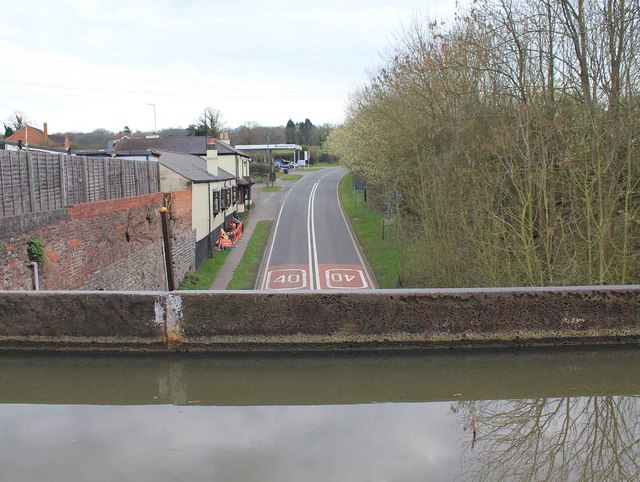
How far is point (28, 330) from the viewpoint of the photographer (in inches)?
220

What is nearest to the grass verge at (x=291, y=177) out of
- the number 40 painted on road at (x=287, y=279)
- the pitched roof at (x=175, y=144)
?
the pitched roof at (x=175, y=144)

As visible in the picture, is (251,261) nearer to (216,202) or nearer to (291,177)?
(216,202)

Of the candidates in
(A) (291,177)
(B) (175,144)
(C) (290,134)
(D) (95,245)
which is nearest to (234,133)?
(C) (290,134)

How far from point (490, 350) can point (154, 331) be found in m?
3.28

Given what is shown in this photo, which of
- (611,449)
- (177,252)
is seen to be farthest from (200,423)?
(177,252)

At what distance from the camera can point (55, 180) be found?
13.1 meters

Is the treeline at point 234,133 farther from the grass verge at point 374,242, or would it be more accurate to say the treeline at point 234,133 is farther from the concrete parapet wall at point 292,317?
the concrete parapet wall at point 292,317

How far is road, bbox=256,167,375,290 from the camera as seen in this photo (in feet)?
84.1

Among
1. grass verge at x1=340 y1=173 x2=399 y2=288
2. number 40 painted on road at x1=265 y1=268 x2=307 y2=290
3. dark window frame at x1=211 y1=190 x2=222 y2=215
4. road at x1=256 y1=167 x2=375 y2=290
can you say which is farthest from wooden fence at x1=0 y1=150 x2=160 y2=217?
dark window frame at x1=211 y1=190 x2=222 y2=215

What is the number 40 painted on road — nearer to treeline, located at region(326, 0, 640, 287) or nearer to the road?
the road

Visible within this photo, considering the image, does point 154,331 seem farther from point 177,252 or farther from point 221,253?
point 221,253

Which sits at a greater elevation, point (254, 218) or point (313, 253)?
point (254, 218)

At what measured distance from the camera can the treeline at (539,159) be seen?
11.4 m

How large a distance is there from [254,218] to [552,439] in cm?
4462
